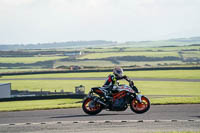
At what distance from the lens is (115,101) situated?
14.9 m

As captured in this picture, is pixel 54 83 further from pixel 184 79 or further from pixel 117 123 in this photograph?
pixel 117 123

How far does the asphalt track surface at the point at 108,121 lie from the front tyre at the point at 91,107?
20 cm

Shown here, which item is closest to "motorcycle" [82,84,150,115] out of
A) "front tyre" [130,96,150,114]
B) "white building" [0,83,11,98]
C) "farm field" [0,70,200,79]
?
"front tyre" [130,96,150,114]

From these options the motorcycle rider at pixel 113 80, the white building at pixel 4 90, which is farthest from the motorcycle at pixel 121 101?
the white building at pixel 4 90

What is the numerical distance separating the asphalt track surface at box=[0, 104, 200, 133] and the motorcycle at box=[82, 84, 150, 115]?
29 cm

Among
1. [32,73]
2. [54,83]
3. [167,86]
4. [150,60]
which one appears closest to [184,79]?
[167,86]

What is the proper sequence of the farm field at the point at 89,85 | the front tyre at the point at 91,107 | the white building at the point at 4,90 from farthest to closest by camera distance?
1. the farm field at the point at 89,85
2. the white building at the point at 4,90
3. the front tyre at the point at 91,107

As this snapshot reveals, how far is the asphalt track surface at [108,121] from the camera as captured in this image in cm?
1273

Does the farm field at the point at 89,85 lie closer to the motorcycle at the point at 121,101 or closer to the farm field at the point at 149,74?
the farm field at the point at 149,74

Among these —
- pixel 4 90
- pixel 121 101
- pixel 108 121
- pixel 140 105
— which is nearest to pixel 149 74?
pixel 4 90

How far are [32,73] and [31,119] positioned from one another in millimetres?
64930

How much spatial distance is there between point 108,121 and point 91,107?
179 cm

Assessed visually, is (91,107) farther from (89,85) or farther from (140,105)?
(89,85)

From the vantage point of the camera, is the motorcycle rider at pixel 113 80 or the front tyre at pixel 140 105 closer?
the motorcycle rider at pixel 113 80
